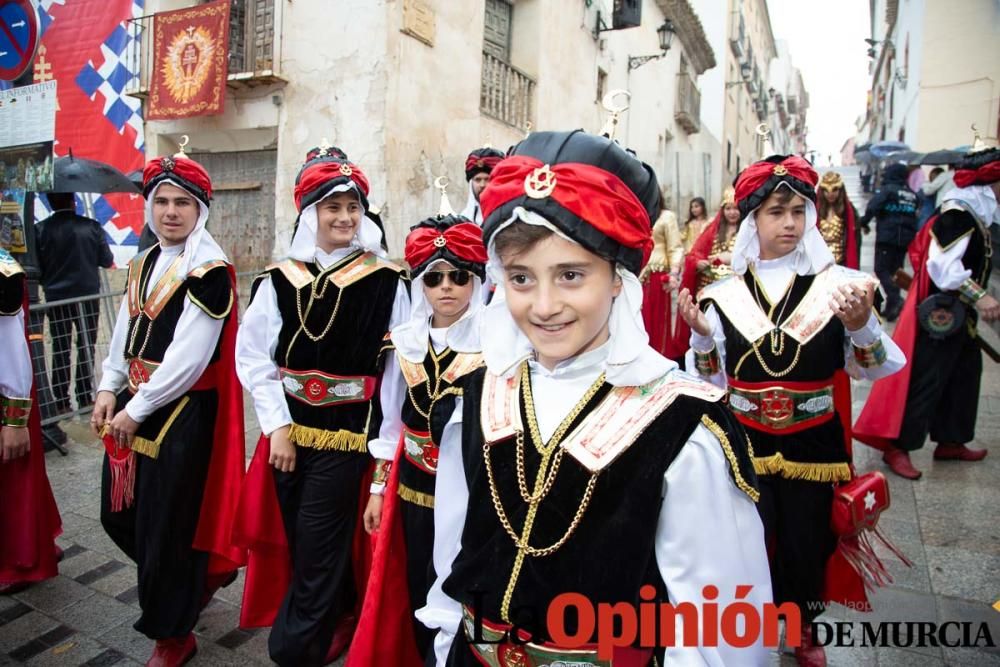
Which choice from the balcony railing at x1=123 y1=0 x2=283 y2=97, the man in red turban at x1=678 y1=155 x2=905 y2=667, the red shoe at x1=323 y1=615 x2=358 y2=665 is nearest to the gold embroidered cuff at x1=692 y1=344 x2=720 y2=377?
the man in red turban at x1=678 y1=155 x2=905 y2=667

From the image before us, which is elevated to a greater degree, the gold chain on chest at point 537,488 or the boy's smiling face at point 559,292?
the boy's smiling face at point 559,292

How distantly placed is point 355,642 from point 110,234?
977 centimetres

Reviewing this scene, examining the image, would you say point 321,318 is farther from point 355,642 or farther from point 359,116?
point 359,116

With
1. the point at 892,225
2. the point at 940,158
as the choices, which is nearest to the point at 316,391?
the point at 892,225

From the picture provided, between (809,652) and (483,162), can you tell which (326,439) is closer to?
(809,652)

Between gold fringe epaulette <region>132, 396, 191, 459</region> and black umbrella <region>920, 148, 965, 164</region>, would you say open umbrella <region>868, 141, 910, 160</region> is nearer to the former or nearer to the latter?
black umbrella <region>920, 148, 965, 164</region>

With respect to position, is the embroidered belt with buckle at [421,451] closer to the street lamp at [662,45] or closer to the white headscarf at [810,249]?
the white headscarf at [810,249]

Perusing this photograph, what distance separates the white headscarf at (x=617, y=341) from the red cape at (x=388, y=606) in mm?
1301

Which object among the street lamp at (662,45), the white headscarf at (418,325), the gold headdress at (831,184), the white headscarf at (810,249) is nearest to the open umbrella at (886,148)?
the street lamp at (662,45)

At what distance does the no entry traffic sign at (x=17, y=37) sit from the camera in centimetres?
492

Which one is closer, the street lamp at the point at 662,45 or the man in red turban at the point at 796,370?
the man in red turban at the point at 796,370

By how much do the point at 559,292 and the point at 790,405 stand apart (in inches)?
66.4

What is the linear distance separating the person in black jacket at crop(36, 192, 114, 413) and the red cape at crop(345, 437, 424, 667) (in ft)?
16.2

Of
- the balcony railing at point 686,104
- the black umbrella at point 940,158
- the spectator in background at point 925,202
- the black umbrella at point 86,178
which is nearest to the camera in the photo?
the black umbrella at point 86,178
